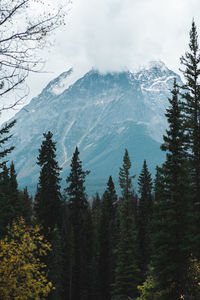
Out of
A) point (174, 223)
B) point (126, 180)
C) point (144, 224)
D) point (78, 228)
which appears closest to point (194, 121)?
point (174, 223)

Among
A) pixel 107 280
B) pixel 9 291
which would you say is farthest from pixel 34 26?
pixel 107 280

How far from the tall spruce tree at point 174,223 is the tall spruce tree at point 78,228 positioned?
16.9 m

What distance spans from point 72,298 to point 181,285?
87.4 feet

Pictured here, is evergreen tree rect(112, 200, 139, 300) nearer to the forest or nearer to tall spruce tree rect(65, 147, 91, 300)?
the forest

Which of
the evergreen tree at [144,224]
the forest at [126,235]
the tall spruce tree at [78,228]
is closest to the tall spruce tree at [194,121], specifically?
the forest at [126,235]

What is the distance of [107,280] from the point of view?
38.8 m

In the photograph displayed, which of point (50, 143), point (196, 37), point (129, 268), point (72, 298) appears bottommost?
point (72, 298)

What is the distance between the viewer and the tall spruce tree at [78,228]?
112 feet

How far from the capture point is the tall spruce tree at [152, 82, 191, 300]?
659 inches

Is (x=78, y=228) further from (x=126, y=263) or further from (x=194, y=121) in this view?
(x=194, y=121)

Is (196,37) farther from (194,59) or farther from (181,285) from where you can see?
(181,285)

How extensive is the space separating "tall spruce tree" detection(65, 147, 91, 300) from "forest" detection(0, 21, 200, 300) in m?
0.12

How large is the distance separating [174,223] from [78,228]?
67.2ft

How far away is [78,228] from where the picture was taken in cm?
3544
